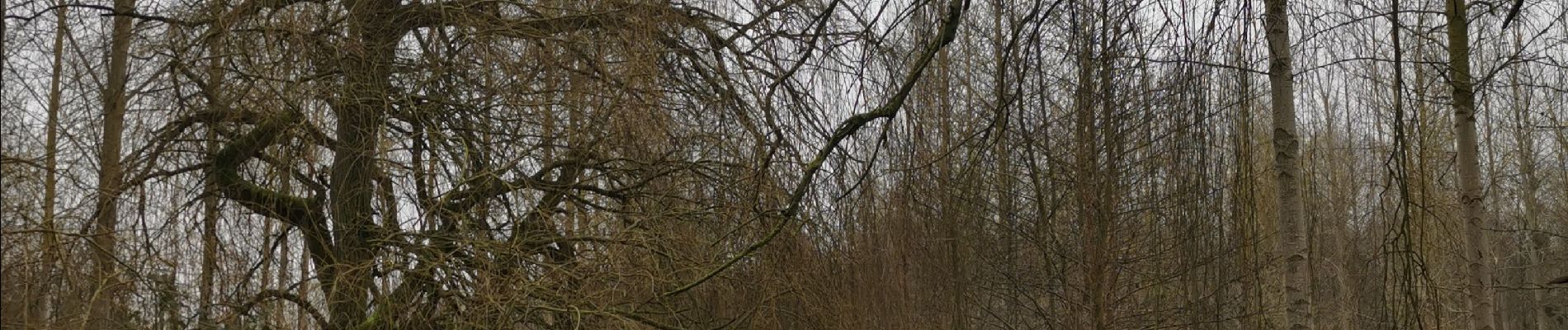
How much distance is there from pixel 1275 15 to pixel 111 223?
4.35 meters

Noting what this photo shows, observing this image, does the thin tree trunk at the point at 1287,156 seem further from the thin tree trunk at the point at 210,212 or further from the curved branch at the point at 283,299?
the thin tree trunk at the point at 210,212

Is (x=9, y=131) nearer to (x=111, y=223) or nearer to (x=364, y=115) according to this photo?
(x=111, y=223)

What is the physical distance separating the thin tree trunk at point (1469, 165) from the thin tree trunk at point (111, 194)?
4975 mm

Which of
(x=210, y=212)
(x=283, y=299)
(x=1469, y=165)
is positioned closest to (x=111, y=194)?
(x=210, y=212)

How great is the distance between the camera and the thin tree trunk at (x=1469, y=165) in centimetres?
501

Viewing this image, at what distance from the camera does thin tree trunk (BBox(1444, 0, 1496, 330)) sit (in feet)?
16.4

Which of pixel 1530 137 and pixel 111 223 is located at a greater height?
pixel 1530 137

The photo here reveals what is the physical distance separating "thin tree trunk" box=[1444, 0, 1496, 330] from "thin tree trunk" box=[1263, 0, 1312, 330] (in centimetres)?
62

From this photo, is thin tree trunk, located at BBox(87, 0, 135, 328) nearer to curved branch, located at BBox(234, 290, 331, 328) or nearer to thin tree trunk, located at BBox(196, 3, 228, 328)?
thin tree trunk, located at BBox(196, 3, 228, 328)

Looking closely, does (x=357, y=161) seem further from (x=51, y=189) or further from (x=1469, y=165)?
(x=1469, y=165)

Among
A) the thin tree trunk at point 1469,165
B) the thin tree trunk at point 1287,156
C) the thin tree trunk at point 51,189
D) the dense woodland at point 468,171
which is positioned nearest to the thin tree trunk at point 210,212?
the dense woodland at point 468,171

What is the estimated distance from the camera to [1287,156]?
383 cm

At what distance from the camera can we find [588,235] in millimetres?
4770

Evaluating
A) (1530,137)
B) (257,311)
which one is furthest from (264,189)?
(1530,137)
